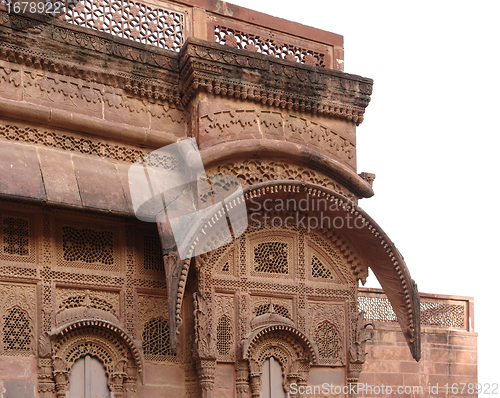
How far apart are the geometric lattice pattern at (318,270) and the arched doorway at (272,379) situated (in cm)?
105

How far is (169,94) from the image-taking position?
24.6 ft

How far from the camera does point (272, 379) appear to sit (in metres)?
7.22

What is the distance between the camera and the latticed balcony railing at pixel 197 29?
7375 millimetres

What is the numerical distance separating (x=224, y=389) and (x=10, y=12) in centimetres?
405

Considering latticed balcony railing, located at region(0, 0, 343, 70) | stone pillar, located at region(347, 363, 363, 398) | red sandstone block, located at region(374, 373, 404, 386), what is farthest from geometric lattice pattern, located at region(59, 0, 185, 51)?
red sandstone block, located at region(374, 373, 404, 386)

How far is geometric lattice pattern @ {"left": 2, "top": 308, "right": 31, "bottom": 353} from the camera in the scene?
627 centimetres

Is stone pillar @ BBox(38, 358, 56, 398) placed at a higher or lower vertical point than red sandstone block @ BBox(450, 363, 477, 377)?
higher

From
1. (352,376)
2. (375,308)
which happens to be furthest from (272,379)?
(375,308)

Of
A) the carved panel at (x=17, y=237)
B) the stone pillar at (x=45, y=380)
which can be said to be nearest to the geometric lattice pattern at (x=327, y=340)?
the stone pillar at (x=45, y=380)

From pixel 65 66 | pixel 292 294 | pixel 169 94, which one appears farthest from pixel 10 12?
pixel 292 294

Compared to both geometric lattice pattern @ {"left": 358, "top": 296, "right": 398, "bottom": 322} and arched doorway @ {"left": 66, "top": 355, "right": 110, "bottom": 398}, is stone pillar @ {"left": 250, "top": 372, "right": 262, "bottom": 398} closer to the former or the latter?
arched doorway @ {"left": 66, "top": 355, "right": 110, "bottom": 398}

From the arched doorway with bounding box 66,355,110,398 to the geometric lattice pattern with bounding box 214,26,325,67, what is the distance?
3.61 m

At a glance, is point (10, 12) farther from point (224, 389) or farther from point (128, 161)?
point (224, 389)

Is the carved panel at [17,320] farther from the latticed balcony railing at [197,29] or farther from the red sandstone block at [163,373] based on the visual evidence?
the latticed balcony railing at [197,29]
